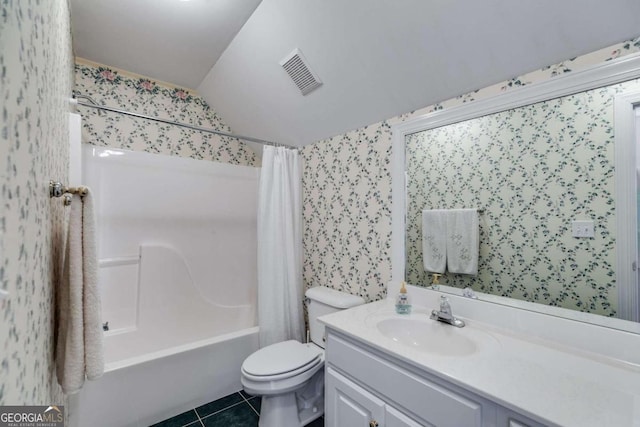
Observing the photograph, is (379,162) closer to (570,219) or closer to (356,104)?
(356,104)

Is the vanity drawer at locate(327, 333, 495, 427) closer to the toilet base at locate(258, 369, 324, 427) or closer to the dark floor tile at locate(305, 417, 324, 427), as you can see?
the toilet base at locate(258, 369, 324, 427)

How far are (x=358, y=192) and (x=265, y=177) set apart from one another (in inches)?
29.6

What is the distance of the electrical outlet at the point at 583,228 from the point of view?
104 cm

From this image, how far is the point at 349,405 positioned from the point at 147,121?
2.70 metres

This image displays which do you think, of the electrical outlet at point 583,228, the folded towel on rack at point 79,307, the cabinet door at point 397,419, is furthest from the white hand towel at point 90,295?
the electrical outlet at point 583,228

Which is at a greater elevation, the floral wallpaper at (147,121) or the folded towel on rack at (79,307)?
the floral wallpaper at (147,121)

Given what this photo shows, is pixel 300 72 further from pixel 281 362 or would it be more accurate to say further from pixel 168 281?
pixel 168 281

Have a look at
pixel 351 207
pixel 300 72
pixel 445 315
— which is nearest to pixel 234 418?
pixel 445 315

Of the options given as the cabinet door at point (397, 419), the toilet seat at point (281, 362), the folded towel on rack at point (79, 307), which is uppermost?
the folded towel on rack at point (79, 307)

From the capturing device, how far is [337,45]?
1546 millimetres

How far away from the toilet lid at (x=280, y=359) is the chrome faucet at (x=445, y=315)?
29.9 inches

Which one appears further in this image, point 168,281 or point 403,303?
point 168,281

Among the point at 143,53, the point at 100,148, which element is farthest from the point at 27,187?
the point at 143,53

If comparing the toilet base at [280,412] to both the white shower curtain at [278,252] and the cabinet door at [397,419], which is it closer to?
the white shower curtain at [278,252]
